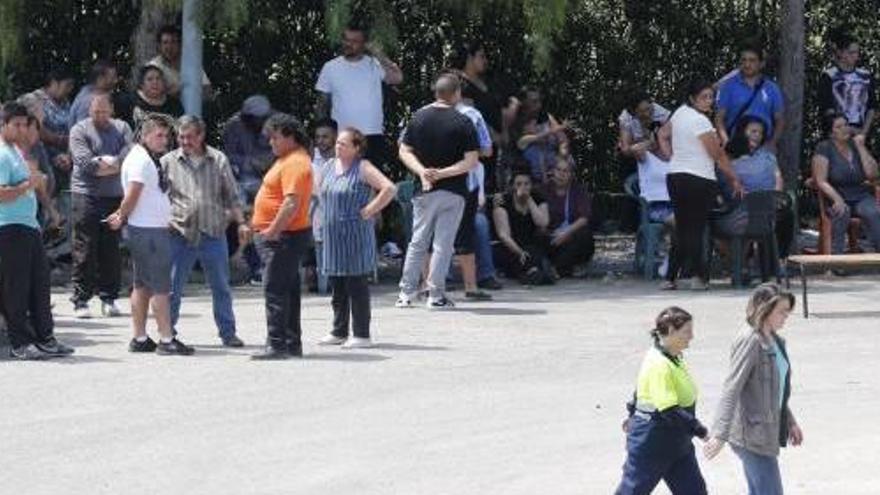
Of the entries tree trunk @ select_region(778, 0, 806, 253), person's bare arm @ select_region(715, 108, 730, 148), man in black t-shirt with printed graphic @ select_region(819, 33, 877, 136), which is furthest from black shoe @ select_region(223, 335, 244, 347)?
man in black t-shirt with printed graphic @ select_region(819, 33, 877, 136)

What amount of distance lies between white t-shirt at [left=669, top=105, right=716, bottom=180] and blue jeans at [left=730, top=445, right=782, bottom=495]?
8.94 metres

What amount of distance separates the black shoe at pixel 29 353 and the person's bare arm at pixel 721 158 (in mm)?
6575

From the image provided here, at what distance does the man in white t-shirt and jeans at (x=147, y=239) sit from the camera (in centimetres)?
1564

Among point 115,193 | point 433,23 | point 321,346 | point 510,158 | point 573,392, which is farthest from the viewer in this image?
point 433,23

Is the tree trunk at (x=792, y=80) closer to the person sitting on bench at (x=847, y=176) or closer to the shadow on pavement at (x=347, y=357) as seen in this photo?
the person sitting on bench at (x=847, y=176)

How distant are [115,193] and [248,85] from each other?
473 centimetres

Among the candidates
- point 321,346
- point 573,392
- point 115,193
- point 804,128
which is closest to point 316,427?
point 573,392

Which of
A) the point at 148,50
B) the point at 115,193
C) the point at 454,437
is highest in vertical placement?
the point at 148,50

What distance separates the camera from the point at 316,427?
13.3 meters

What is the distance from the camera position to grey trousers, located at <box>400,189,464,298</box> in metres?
18.0

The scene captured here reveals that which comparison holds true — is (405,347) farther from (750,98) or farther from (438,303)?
(750,98)

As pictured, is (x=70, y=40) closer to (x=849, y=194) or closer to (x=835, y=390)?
(x=849, y=194)

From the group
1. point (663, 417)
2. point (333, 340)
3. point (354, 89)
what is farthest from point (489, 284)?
point (663, 417)

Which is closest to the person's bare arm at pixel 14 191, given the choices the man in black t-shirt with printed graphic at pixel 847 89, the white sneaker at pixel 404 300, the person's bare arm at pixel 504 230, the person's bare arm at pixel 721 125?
the white sneaker at pixel 404 300
